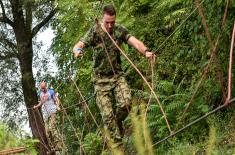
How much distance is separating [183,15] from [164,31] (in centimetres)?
273

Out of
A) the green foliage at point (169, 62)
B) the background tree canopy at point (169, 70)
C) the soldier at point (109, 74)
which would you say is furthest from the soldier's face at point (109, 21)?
the background tree canopy at point (169, 70)

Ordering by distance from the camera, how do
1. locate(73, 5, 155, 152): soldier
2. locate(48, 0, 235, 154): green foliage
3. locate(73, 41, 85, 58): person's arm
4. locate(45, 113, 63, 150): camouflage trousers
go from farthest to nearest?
1. locate(45, 113, 63, 150): camouflage trousers
2. locate(48, 0, 235, 154): green foliage
3. locate(73, 5, 155, 152): soldier
4. locate(73, 41, 85, 58): person's arm

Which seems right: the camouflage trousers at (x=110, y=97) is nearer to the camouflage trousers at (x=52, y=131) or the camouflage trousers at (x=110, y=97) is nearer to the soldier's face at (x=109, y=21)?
the soldier's face at (x=109, y=21)

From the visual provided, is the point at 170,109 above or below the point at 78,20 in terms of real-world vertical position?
below

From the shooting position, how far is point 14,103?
2519 centimetres

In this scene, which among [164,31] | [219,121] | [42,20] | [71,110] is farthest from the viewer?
[42,20]

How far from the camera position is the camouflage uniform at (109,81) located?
7195 millimetres

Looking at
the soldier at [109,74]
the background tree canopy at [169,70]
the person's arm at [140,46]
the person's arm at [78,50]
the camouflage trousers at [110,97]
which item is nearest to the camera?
the person's arm at [140,46]

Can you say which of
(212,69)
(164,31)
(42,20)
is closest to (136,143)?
(212,69)

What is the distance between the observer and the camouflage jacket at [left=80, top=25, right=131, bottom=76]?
7133 mm

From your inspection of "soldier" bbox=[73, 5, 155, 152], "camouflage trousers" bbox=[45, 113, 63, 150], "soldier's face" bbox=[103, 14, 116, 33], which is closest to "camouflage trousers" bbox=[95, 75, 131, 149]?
"soldier" bbox=[73, 5, 155, 152]

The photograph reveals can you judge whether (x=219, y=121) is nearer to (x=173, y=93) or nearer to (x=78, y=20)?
(x=173, y=93)

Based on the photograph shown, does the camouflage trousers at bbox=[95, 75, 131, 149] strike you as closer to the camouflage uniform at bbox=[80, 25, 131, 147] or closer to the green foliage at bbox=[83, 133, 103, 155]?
the camouflage uniform at bbox=[80, 25, 131, 147]

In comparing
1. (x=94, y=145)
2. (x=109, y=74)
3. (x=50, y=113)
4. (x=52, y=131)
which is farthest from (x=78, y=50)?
(x=52, y=131)
